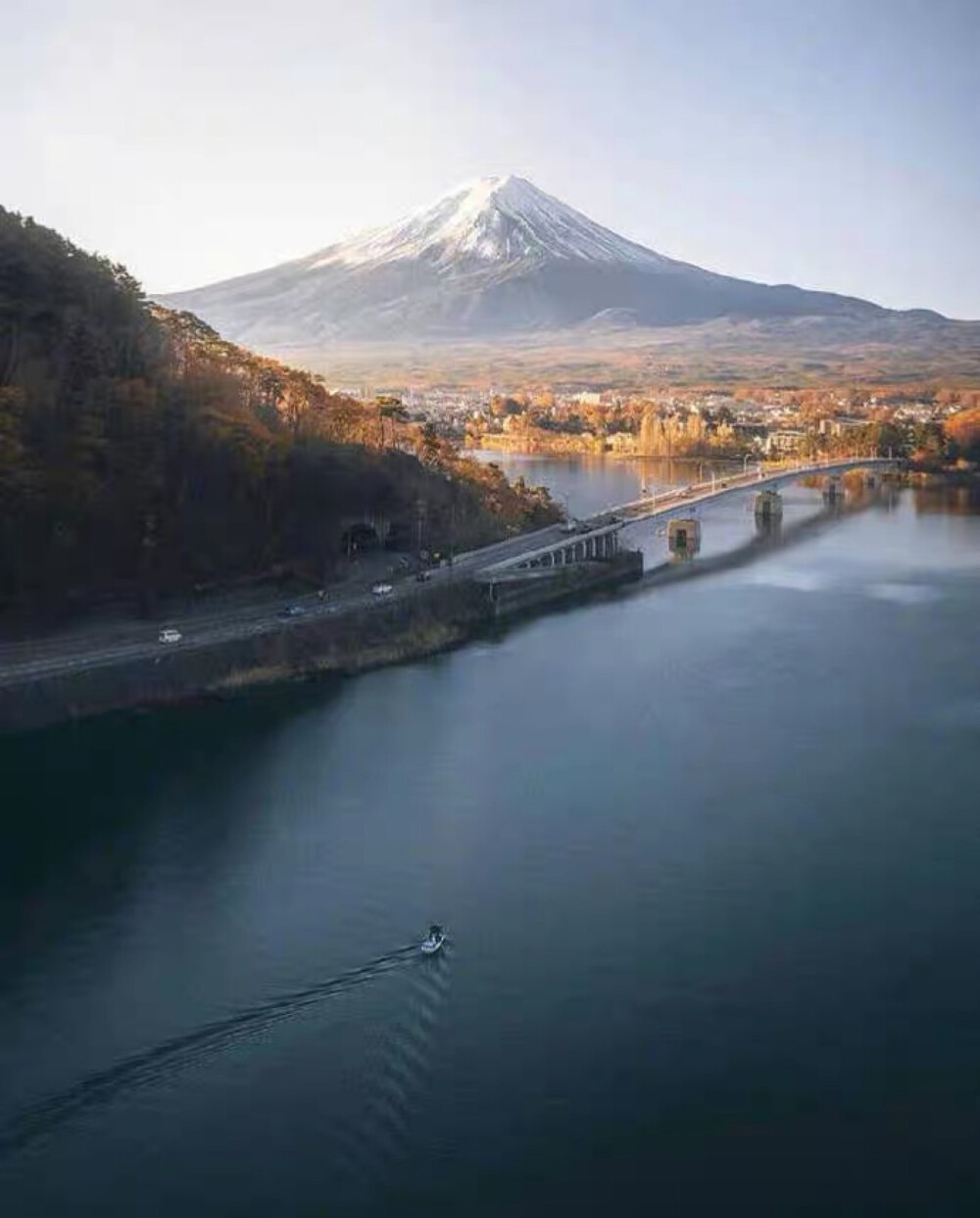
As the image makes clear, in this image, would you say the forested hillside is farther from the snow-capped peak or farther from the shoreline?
the snow-capped peak

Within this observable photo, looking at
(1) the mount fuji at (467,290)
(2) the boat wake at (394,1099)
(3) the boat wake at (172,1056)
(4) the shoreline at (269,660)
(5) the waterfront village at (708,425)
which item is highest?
(1) the mount fuji at (467,290)

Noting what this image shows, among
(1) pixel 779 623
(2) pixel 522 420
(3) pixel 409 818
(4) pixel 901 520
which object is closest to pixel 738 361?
(2) pixel 522 420

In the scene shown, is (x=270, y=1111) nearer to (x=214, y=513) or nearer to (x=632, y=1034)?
(x=632, y=1034)

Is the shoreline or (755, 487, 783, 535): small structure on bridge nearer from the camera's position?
the shoreline

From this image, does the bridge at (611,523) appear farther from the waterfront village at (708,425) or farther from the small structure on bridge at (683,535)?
the waterfront village at (708,425)

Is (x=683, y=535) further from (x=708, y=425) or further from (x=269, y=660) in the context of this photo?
(x=708, y=425)

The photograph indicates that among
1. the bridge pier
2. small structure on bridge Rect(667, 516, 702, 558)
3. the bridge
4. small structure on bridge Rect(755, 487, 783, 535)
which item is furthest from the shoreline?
the bridge pier

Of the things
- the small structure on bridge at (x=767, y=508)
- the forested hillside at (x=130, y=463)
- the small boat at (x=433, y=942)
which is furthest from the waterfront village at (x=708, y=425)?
the small boat at (x=433, y=942)
